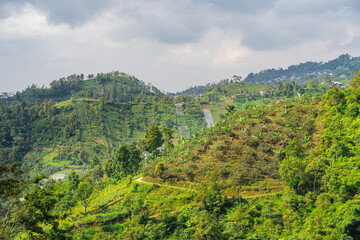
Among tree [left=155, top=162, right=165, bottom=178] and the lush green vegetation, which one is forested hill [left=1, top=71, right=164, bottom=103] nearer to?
the lush green vegetation

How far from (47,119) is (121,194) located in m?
80.7

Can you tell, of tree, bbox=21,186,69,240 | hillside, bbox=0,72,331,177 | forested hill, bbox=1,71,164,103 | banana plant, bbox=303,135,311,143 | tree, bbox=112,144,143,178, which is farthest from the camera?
forested hill, bbox=1,71,164,103

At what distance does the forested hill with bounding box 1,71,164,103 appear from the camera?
13675 cm

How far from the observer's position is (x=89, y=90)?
466ft

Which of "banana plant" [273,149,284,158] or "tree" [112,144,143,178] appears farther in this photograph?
"tree" [112,144,143,178]

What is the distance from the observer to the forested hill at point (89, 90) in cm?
13675

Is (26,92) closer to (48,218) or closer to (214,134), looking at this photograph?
(214,134)

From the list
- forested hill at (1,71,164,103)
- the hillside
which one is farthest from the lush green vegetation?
forested hill at (1,71,164,103)

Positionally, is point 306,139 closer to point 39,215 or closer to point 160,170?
point 160,170

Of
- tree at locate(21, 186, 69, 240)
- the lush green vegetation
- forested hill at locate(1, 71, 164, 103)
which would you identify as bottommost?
the lush green vegetation

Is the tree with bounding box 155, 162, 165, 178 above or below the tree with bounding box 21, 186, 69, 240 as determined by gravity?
below

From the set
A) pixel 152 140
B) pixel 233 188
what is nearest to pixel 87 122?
pixel 152 140

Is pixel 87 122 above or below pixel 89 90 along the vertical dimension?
below

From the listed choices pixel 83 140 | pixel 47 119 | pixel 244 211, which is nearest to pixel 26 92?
pixel 47 119
